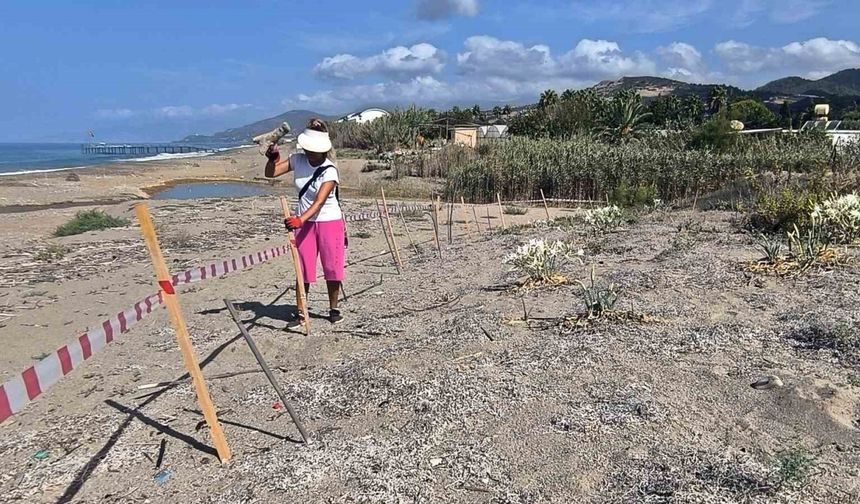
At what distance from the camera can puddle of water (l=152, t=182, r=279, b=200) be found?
24672 mm

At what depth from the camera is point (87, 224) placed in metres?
12.5

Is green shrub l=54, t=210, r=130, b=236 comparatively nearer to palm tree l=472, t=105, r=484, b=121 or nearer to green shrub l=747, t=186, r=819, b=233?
green shrub l=747, t=186, r=819, b=233

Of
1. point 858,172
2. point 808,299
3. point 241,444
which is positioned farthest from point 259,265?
point 858,172

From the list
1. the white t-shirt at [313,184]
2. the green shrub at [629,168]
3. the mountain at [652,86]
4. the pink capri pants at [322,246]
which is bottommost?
the green shrub at [629,168]

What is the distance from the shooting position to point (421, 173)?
27.8 metres

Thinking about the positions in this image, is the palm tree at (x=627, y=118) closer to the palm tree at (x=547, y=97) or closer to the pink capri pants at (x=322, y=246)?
the palm tree at (x=547, y=97)

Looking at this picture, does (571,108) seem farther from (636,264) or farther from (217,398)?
(217,398)

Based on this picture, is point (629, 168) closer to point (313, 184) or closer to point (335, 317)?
point (335, 317)

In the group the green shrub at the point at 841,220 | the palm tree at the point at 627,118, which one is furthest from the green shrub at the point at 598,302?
the palm tree at the point at 627,118

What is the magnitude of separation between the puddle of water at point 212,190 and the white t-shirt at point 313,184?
1959 centimetres

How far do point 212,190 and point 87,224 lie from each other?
15.4 meters

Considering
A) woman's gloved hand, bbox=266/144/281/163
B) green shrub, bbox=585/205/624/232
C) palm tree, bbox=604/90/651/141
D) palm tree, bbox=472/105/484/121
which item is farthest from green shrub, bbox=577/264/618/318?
palm tree, bbox=472/105/484/121

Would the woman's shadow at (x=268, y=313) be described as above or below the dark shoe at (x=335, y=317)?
below

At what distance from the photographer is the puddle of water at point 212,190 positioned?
80.9 feet
